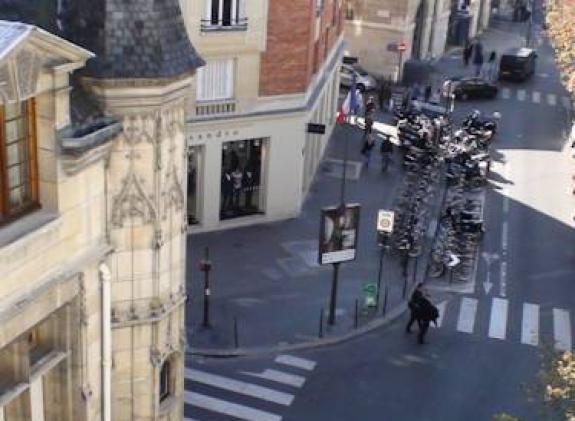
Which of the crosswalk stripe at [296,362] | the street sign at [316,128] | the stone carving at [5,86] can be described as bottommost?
the crosswalk stripe at [296,362]

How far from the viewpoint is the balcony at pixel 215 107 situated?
30.0 m

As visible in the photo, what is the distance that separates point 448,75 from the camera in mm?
56500

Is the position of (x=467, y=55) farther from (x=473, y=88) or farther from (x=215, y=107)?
(x=215, y=107)

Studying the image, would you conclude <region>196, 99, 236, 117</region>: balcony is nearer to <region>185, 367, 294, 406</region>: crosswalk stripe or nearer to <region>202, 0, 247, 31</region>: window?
<region>202, 0, 247, 31</region>: window

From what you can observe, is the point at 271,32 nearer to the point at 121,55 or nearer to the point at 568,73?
the point at 568,73

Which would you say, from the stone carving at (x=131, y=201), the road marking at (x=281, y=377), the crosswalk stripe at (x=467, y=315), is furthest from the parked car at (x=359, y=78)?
the stone carving at (x=131, y=201)

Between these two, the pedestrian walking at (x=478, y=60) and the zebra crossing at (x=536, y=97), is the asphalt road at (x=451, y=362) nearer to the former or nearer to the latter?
the zebra crossing at (x=536, y=97)

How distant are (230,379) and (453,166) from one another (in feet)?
57.3

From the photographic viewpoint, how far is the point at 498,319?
27125 mm

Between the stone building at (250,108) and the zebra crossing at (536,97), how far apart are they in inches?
831

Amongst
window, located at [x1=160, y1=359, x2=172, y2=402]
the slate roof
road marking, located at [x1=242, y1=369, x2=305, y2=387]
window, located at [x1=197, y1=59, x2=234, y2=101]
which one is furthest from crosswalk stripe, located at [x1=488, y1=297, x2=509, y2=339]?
the slate roof

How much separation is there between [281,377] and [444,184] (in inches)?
628

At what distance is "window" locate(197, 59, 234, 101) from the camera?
2955 centimetres

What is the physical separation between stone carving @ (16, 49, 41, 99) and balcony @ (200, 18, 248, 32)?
18.8m
